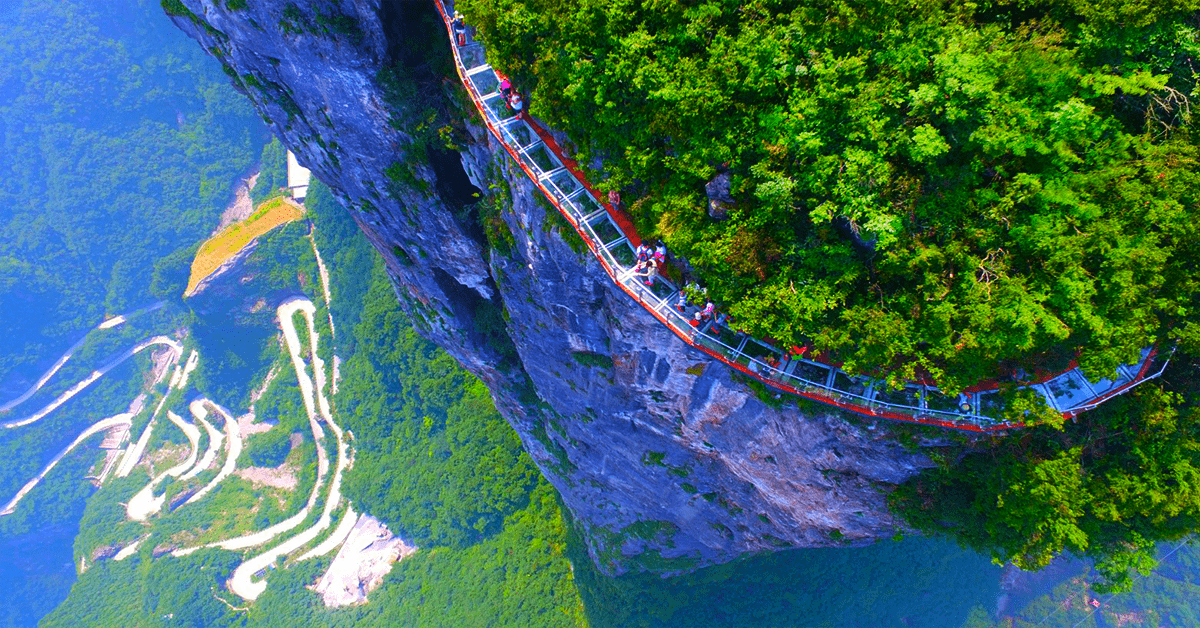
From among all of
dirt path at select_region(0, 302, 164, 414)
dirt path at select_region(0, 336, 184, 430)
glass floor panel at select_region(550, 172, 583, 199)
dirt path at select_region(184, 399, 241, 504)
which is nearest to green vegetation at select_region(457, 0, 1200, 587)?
glass floor panel at select_region(550, 172, 583, 199)

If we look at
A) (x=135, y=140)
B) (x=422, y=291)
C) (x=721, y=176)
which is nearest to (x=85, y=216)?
(x=135, y=140)

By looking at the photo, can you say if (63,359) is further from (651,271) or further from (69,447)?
(651,271)

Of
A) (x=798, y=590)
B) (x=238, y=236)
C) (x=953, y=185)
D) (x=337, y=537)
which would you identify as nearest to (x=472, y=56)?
(x=953, y=185)

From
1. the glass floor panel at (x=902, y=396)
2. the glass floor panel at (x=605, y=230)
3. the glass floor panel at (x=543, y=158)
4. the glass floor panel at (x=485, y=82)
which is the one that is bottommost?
the glass floor panel at (x=902, y=396)

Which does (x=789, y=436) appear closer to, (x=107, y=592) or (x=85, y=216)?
(x=107, y=592)

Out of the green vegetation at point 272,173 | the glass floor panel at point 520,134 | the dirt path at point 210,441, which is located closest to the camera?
the glass floor panel at point 520,134

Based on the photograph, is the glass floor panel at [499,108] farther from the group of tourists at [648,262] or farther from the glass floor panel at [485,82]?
the group of tourists at [648,262]

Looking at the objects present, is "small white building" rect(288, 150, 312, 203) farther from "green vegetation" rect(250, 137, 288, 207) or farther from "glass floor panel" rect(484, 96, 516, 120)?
"glass floor panel" rect(484, 96, 516, 120)

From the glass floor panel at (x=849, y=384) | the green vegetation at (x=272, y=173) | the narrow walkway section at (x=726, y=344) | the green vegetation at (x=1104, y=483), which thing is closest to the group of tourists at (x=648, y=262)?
the narrow walkway section at (x=726, y=344)
